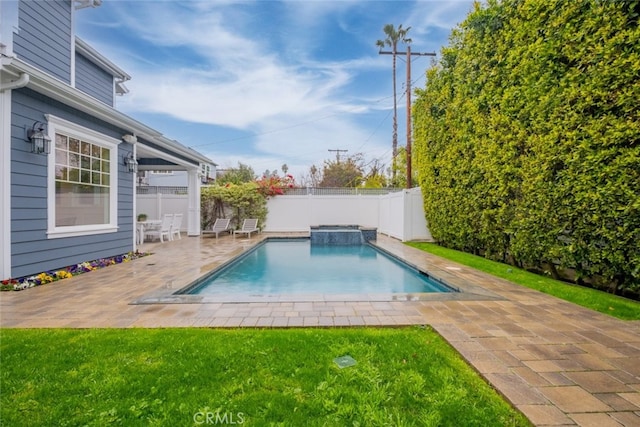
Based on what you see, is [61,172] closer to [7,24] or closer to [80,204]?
[80,204]

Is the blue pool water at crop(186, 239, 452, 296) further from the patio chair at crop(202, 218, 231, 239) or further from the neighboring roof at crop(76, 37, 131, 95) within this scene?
the neighboring roof at crop(76, 37, 131, 95)

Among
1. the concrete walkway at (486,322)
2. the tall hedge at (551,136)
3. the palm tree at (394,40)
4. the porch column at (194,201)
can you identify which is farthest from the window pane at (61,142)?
the palm tree at (394,40)

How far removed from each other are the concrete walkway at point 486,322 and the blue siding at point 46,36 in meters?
4.84

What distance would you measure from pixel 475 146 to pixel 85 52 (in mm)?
10696

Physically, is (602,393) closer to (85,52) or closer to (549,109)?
(549,109)

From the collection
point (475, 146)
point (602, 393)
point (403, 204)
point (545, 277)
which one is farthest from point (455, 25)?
point (602, 393)

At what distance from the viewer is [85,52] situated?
8570 mm

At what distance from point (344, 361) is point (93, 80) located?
11.0 m

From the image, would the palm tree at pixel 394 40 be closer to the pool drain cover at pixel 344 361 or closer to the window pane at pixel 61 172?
the window pane at pixel 61 172

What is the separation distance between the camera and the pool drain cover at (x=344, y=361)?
254 centimetres

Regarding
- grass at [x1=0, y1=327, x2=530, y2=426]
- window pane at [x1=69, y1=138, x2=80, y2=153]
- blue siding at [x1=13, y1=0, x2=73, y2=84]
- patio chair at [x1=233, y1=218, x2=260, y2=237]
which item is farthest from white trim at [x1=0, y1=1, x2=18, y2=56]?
patio chair at [x1=233, y1=218, x2=260, y2=237]

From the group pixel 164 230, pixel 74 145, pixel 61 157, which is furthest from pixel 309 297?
pixel 164 230

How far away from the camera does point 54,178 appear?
5785mm

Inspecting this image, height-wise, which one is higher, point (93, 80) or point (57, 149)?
point (93, 80)
